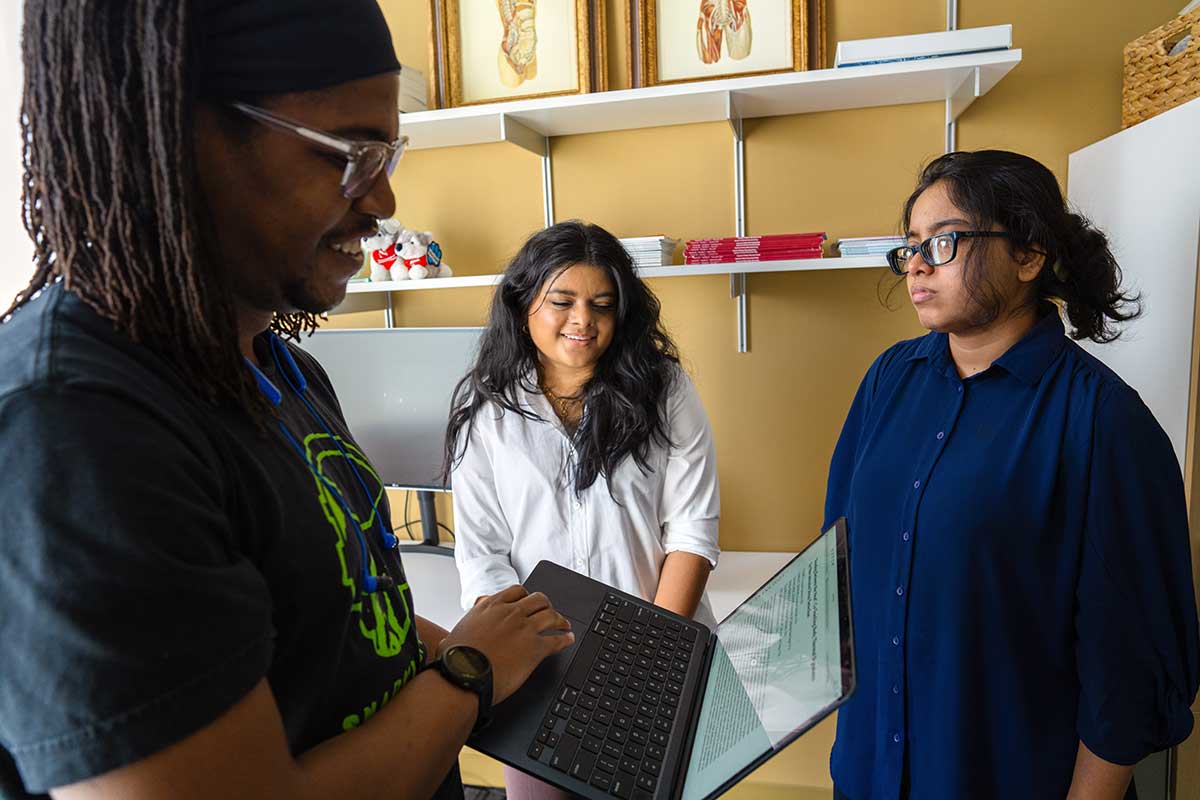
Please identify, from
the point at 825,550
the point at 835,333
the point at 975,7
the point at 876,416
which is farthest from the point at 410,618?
the point at 975,7

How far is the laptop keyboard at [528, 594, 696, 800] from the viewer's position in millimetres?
678

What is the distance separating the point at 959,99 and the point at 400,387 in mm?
1732

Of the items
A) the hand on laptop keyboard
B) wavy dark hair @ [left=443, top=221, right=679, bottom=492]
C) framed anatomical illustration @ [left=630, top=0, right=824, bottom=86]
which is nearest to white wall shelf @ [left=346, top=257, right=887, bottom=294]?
wavy dark hair @ [left=443, top=221, right=679, bottom=492]

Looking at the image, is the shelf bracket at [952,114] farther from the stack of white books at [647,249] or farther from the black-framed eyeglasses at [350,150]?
the black-framed eyeglasses at [350,150]

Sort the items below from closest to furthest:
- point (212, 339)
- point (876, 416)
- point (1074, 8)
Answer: point (212, 339) < point (876, 416) < point (1074, 8)

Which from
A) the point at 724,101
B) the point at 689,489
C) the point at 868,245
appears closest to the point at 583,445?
the point at 689,489

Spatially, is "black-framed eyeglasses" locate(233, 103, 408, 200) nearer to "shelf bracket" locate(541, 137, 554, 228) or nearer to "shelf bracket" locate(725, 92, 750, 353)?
"shelf bracket" locate(725, 92, 750, 353)

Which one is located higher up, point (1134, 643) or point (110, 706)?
point (110, 706)

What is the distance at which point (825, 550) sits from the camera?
2.80 feet

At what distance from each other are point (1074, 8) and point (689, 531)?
1.67 m

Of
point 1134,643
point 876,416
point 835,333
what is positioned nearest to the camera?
point 1134,643

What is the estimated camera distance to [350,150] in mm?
535

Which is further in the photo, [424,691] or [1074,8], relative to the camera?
[1074,8]

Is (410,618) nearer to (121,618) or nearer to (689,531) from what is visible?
(121,618)
